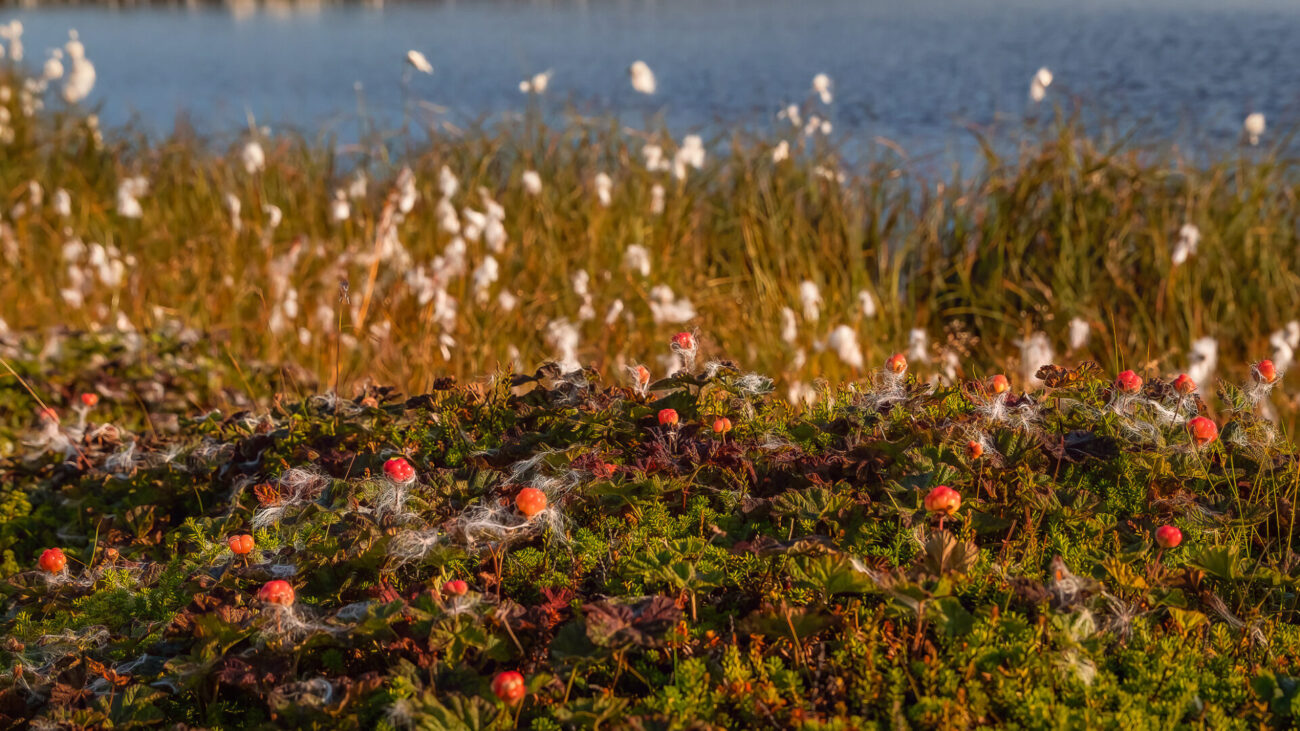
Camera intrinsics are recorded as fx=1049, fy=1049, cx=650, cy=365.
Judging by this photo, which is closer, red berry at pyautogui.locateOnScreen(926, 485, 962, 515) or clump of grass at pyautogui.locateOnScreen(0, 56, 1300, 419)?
red berry at pyautogui.locateOnScreen(926, 485, 962, 515)

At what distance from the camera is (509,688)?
141 cm

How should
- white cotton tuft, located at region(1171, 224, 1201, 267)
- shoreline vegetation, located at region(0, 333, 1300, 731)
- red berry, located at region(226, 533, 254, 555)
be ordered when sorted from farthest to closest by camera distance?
white cotton tuft, located at region(1171, 224, 1201, 267), red berry, located at region(226, 533, 254, 555), shoreline vegetation, located at region(0, 333, 1300, 731)

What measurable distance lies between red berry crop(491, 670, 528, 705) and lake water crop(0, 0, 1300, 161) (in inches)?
200

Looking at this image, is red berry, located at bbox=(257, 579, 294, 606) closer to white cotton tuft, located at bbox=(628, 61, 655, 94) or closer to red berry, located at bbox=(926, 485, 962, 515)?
red berry, located at bbox=(926, 485, 962, 515)

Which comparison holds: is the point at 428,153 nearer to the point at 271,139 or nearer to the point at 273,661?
the point at 271,139

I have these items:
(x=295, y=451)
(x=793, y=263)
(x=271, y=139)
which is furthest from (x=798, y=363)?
(x=271, y=139)

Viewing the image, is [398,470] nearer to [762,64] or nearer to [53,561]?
[53,561]

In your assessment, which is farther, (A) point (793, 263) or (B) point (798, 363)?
(A) point (793, 263)

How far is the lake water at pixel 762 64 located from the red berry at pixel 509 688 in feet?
16.6

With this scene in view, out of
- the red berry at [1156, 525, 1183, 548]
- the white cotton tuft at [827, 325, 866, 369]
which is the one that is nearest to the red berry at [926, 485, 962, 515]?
the red berry at [1156, 525, 1183, 548]

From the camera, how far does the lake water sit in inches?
407

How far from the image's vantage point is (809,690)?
1.62 meters

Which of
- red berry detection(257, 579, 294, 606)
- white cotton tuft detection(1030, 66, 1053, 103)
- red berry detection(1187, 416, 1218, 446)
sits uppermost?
white cotton tuft detection(1030, 66, 1053, 103)

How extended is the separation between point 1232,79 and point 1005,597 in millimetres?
12701
